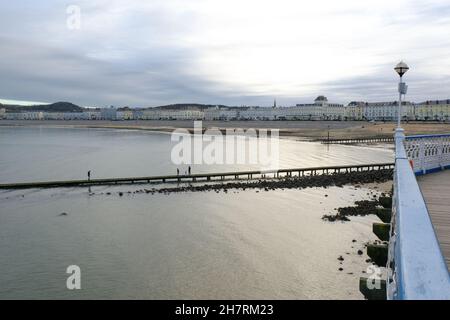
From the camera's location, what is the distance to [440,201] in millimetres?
8719

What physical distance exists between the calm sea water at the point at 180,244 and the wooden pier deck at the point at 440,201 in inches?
186

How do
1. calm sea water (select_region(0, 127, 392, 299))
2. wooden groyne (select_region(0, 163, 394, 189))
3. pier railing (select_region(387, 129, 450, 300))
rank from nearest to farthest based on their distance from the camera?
pier railing (select_region(387, 129, 450, 300)) < calm sea water (select_region(0, 127, 392, 299)) < wooden groyne (select_region(0, 163, 394, 189))

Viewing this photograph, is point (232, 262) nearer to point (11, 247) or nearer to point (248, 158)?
point (11, 247)

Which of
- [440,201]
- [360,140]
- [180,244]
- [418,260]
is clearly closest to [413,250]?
[418,260]

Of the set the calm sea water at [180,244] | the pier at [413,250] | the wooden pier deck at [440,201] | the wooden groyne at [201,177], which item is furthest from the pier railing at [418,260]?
the wooden groyne at [201,177]

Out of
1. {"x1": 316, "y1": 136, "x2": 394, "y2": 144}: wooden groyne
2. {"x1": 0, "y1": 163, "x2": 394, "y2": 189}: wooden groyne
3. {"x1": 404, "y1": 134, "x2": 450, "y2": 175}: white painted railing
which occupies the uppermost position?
{"x1": 404, "y1": 134, "x2": 450, "y2": 175}: white painted railing

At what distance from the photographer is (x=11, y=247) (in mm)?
19516

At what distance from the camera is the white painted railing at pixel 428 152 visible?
1300 centimetres

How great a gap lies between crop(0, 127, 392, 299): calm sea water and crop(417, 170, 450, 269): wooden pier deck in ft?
A: 15.5

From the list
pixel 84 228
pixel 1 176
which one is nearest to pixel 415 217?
pixel 84 228

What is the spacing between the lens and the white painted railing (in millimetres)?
13002

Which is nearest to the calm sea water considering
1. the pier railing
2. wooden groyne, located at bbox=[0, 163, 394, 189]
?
wooden groyne, located at bbox=[0, 163, 394, 189]

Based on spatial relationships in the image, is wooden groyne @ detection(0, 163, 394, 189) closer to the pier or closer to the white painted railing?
the white painted railing

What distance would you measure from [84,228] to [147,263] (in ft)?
23.6
